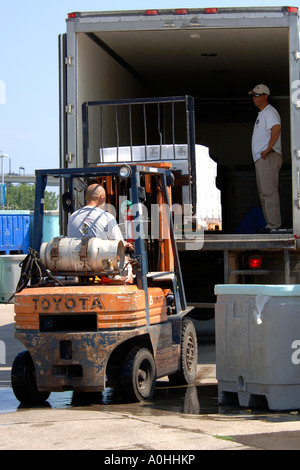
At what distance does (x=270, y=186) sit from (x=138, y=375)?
3.84 meters

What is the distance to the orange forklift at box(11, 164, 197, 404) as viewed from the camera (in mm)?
7074

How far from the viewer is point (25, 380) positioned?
24.7 feet

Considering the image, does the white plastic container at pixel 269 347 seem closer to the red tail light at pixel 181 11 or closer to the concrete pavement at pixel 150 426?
the concrete pavement at pixel 150 426

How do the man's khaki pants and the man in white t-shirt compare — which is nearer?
the man in white t-shirt

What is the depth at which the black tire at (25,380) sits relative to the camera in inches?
296

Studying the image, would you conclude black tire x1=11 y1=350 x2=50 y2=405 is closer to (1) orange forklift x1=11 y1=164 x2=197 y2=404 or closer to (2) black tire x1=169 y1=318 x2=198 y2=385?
(1) orange forklift x1=11 y1=164 x2=197 y2=404

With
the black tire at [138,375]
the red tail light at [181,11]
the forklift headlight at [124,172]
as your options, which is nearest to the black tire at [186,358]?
→ the black tire at [138,375]

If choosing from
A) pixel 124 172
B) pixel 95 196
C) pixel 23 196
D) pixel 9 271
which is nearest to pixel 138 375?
pixel 95 196

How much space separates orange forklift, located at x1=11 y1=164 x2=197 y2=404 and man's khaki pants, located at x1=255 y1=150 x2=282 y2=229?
98.8 inches

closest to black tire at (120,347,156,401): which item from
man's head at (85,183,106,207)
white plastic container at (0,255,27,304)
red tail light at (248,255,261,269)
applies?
man's head at (85,183,106,207)

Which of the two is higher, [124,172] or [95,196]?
[124,172]

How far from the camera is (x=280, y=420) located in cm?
643

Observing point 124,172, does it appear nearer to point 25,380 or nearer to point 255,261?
point 25,380
